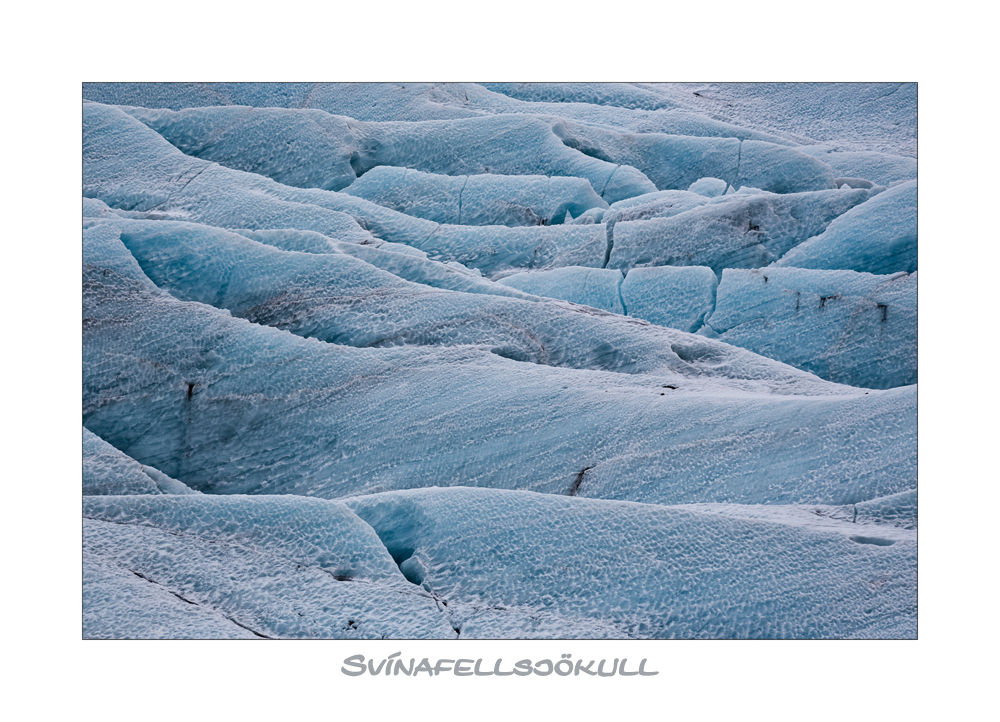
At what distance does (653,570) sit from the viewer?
2.92 metres

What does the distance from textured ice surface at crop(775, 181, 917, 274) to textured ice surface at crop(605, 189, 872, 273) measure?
62 millimetres

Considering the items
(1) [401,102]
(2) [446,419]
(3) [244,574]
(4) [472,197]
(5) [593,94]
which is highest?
(5) [593,94]

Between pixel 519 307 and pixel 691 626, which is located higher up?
pixel 519 307

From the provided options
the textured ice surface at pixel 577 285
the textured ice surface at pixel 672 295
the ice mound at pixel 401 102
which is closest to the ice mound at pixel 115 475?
the ice mound at pixel 401 102

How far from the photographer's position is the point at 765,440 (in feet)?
10.5

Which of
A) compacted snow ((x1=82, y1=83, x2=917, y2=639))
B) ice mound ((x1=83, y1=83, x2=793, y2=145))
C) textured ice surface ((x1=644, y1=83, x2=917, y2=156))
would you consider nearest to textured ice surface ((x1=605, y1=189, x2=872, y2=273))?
compacted snow ((x1=82, y1=83, x2=917, y2=639))

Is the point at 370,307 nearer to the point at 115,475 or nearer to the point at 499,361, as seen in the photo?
the point at 499,361

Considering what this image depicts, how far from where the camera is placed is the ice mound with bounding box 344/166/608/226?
13.2ft

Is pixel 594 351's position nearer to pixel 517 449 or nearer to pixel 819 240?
pixel 517 449

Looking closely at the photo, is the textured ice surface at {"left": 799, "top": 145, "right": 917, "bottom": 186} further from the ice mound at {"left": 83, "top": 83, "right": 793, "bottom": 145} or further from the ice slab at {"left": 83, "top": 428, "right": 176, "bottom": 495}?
the ice slab at {"left": 83, "top": 428, "right": 176, "bottom": 495}

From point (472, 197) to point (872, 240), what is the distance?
177cm

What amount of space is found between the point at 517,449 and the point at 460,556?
0.49m

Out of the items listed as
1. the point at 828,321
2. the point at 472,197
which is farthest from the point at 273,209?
the point at 828,321

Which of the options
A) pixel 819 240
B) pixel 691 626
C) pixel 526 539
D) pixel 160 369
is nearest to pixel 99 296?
pixel 160 369
